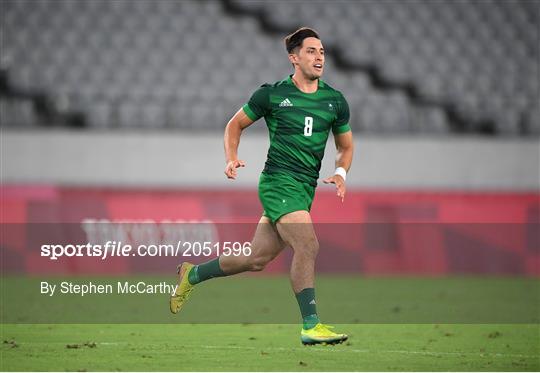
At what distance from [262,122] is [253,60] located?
146 centimetres

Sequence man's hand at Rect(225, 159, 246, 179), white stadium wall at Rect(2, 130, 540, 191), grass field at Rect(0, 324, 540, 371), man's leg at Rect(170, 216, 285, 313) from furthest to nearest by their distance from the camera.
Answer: white stadium wall at Rect(2, 130, 540, 191) → man's leg at Rect(170, 216, 285, 313) → grass field at Rect(0, 324, 540, 371) → man's hand at Rect(225, 159, 246, 179)

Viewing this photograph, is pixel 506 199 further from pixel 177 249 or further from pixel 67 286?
pixel 67 286

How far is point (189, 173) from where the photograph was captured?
721 inches

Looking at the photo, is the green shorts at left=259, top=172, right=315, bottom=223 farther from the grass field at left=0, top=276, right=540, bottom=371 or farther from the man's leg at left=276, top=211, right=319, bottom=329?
the grass field at left=0, top=276, right=540, bottom=371

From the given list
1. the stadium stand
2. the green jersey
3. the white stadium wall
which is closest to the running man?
the green jersey

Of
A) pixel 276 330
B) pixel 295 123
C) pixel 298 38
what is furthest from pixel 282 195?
pixel 276 330

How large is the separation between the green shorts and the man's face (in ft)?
2.35

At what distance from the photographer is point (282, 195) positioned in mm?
7441

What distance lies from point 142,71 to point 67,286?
6636 millimetres

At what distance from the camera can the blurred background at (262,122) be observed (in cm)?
1543

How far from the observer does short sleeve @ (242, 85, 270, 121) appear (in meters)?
7.53

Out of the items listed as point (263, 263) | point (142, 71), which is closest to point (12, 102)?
point (142, 71)

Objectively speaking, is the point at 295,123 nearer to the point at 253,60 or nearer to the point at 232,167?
the point at 232,167

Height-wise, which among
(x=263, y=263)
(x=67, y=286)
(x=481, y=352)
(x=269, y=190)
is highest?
(x=269, y=190)
